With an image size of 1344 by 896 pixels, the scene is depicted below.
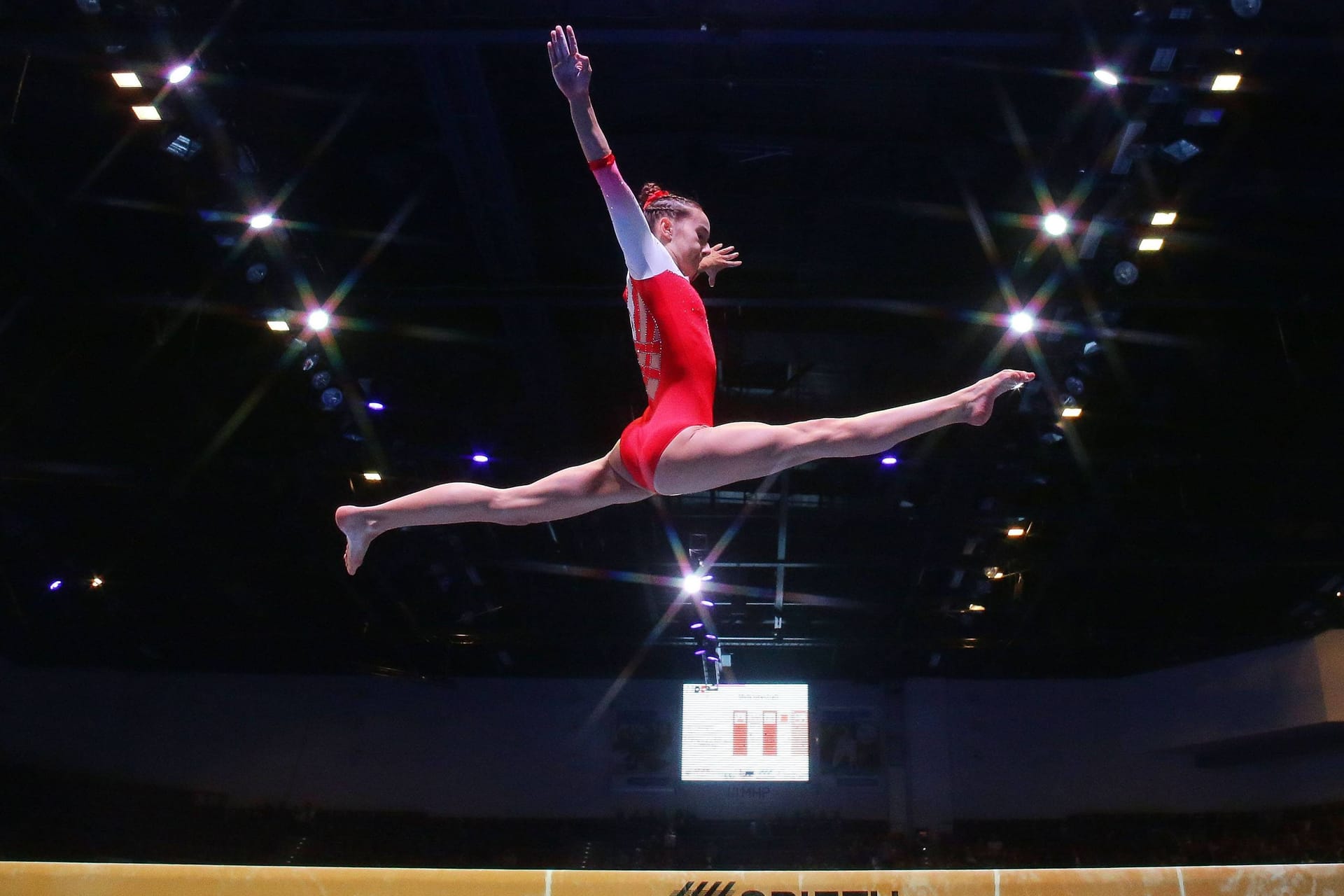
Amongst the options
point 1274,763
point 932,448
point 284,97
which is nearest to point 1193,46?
point 932,448

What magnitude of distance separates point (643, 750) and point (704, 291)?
1382 cm

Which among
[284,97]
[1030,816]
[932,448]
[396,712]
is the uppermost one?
[284,97]

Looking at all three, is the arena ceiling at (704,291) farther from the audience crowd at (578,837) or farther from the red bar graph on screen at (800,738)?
the audience crowd at (578,837)

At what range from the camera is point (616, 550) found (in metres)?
16.0

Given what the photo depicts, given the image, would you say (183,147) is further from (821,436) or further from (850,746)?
(850,746)

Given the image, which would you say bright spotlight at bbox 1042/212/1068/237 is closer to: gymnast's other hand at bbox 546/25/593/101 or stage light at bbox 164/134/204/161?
gymnast's other hand at bbox 546/25/593/101

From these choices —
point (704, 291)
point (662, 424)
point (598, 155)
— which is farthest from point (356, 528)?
point (704, 291)

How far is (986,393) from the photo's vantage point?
342 centimetres

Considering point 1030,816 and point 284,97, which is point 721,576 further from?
point 284,97

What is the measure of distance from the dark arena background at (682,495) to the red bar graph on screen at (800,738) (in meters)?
0.10

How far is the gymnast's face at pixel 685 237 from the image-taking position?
4273 mm

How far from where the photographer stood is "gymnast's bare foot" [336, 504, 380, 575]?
4137 millimetres

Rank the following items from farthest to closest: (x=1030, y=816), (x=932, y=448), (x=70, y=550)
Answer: (x=1030, y=816) → (x=70, y=550) → (x=932, y=448)

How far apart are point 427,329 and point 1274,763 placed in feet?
57.4
